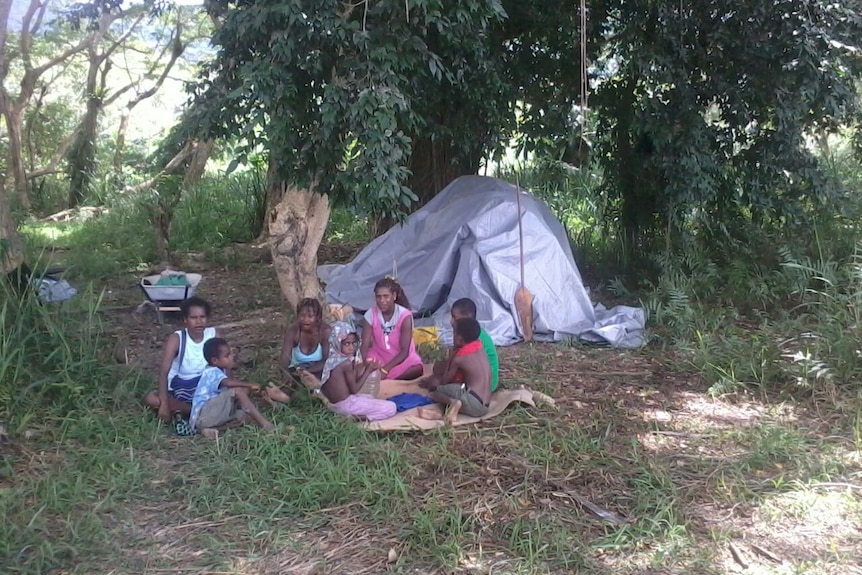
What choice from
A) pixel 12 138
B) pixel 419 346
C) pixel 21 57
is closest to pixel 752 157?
pixel 419 346

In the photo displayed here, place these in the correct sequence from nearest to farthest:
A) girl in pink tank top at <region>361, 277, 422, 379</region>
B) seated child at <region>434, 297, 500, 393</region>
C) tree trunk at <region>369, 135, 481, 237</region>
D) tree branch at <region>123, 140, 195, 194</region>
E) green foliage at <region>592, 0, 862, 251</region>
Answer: seated child at <region>434, 297, 500, 393</region> → girl in pink tank top at <region>361, 277, 422, 379</region> → green foliage at <region>592, 0, 862, 251</region> → tree trunk at <region>369, 135, 481, 237</region> → tree branch at <region>123, 140, 195, 194</region>

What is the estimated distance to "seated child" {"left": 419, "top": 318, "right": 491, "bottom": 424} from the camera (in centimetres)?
427

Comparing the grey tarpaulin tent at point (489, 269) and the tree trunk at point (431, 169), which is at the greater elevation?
the tree trunk at point (431, 169)

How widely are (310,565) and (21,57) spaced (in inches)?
548

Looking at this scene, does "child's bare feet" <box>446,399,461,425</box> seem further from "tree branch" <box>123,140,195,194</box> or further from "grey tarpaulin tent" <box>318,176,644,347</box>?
"tree branch" <box>123,140,195,194</box>

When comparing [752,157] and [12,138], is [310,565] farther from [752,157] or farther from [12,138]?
[12,138]

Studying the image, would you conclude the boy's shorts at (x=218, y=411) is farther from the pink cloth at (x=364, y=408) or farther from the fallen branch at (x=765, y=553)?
the fallen branch at (x=765, y=553)

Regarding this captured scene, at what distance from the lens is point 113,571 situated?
9.78ft

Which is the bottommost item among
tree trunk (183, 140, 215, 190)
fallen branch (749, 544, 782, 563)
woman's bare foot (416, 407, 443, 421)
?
fallen branch (749, 544, 782, 563)

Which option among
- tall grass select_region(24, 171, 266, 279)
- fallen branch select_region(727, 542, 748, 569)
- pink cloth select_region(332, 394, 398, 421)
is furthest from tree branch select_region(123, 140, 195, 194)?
fallen branch select_region(727, 542, 748, 569)

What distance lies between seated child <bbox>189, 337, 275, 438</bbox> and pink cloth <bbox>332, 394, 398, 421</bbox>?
1.21 feet

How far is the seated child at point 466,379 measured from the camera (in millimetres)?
4273

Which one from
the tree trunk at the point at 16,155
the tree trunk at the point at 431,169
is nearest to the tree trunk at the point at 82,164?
the tree trunk at the point at 16,155

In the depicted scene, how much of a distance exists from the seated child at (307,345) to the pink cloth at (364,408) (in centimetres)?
50
